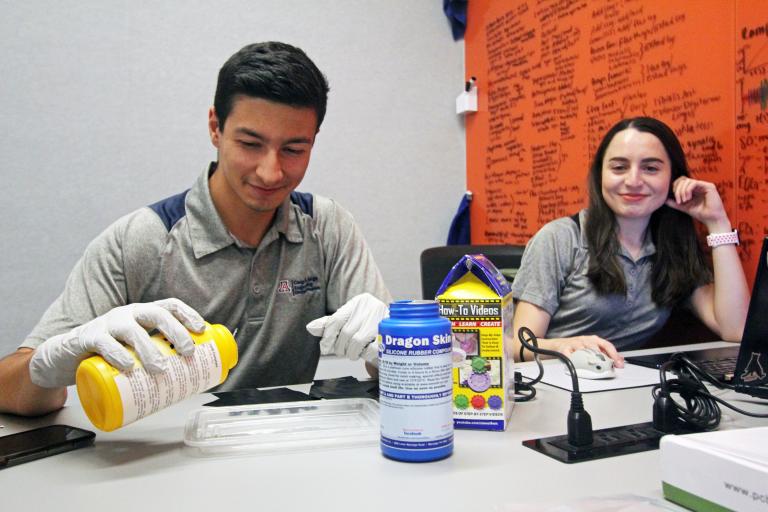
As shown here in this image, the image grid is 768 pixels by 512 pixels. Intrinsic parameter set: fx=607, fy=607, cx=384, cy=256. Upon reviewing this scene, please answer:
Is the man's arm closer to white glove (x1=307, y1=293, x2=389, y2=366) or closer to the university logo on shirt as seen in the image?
white glove (x1=307, y1=293, x2=389, y2=366)

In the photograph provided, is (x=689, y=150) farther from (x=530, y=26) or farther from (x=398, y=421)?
(x=398, y=421)

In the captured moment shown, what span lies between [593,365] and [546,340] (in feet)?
1.22

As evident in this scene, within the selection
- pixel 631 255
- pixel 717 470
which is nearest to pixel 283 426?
pixel 717 470

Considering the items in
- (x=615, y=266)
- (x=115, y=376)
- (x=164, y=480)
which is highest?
(x=615, y=266)

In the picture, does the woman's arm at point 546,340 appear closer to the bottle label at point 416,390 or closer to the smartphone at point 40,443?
the bottle label at point 416,390

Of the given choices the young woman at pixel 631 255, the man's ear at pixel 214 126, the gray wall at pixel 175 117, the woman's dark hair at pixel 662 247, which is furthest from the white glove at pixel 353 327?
the gray wall at pixel 175 117

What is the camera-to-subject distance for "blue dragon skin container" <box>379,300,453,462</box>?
27.1 inches

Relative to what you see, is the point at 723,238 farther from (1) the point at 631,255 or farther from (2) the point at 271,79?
(2) the point at 271,79

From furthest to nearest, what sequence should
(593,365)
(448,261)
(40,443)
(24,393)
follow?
(448,261)
(593,365)
(24,393)
(40,443)

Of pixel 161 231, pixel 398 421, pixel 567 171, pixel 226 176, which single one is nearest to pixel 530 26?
pixel 567 171

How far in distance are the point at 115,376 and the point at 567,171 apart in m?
2.08

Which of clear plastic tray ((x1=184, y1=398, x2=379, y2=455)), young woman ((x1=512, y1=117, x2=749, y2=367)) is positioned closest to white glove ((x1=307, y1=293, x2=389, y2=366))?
clear plastic tray ((x1=184, y1=398, x2=379, y2=455))

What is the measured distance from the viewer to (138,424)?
0.91m

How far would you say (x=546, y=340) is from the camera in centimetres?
Answer: 155
